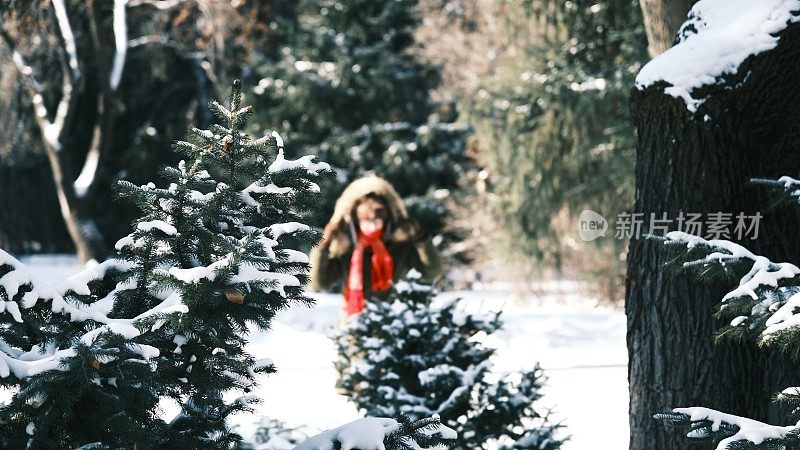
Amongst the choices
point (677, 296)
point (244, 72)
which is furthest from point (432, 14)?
point (677, 296)

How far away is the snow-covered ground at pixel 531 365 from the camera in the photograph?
307 inches

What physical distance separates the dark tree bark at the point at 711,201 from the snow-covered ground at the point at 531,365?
4.81 feet

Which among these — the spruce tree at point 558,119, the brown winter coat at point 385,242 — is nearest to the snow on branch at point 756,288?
the brown winter coat at point 385,242

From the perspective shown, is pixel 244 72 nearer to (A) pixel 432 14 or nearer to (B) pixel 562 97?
(A) pixel 432 14

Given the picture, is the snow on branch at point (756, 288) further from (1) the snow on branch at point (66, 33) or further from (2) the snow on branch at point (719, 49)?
(1) the snow on branch at point (66, 33)

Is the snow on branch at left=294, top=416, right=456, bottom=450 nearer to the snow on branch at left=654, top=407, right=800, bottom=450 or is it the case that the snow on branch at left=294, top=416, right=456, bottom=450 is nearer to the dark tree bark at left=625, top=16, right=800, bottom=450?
the snow on branch at left=654, top=407, right=800, bottom=450

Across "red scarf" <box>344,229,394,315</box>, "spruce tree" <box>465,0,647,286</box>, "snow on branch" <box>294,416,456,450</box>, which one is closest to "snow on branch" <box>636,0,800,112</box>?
"snow on branch" <box>294,416,456,450</box>

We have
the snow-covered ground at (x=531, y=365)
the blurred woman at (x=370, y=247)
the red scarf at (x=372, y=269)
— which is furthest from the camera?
the blurred woman at (x=370, y=247)

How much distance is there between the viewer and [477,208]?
743 inches

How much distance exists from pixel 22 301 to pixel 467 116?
530 inches

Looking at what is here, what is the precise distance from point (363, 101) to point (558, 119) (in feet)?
17.7

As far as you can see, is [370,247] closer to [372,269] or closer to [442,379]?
[372,269]

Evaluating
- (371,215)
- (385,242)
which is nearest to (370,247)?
(385,242)

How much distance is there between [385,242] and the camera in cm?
915
